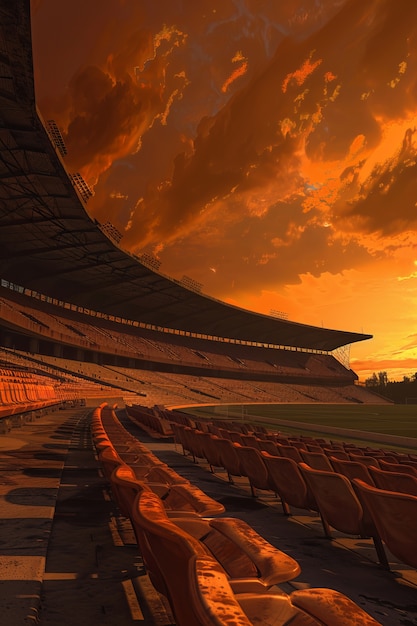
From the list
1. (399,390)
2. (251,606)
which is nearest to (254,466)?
(251,606)

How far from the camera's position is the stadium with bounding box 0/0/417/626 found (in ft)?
8.04

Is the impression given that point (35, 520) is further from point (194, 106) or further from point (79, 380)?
point (194, 106)

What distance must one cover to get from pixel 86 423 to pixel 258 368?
60.9 m

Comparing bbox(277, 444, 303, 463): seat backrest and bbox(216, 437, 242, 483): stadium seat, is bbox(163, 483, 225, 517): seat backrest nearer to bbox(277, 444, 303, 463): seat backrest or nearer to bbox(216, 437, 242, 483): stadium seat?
bbox(277, 444, 303, 463): seat backrest

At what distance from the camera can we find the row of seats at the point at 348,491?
3.56 m

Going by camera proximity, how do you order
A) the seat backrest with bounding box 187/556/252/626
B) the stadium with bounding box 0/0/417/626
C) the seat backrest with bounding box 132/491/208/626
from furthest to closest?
the stadium with bounding box 0/0/417/626 < the seat backrest with bounding box 132/491/208/626 < the seat backrest with bounding box 187/556/252/626

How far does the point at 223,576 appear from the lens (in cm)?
151

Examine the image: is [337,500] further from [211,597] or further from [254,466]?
[211,597]

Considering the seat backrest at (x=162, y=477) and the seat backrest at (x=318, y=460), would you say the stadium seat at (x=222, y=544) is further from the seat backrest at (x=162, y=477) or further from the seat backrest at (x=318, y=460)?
the seat backrest at (x=318, y=460)

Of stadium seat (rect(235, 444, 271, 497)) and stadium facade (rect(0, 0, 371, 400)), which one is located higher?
stadium facade (rect(0, 0, 371, 400))

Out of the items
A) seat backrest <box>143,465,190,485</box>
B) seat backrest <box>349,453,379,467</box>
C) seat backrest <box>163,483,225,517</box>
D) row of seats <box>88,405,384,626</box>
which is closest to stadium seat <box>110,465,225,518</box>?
seat backrest <box>163,483,225,517</box>

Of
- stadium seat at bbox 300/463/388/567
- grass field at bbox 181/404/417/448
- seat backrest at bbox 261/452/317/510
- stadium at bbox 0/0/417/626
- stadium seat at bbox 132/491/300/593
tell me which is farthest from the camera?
grass field at bbox 181/404/417/448

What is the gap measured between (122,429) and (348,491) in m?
5.92

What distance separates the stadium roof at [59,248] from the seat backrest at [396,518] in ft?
57.9
